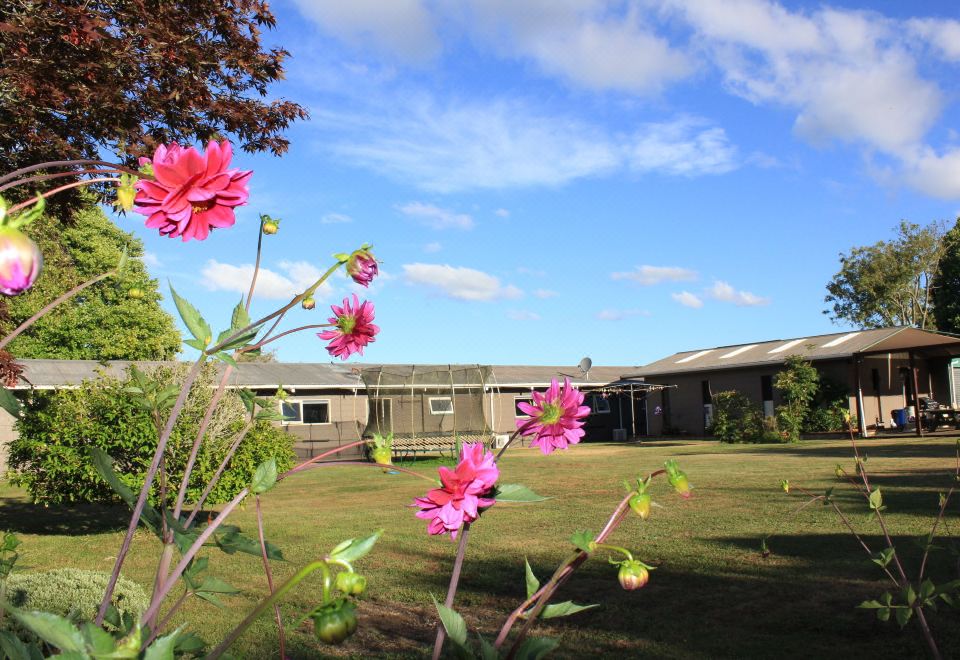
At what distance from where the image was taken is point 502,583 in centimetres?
607

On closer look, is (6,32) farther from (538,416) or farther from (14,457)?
(14,457)

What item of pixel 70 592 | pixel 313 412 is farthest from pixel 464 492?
pixel 313 412

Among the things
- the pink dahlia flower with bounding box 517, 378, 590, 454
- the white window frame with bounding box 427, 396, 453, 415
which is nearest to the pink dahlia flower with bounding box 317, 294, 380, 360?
the pink dahlia flower with bounding box 517, 378, 590, 454

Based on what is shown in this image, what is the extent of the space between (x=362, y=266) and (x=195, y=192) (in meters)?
0.35

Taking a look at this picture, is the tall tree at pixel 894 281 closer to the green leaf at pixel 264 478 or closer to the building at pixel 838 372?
the building at pixel 838 372

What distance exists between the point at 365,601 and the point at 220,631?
108 cm

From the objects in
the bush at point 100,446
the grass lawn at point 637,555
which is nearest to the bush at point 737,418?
the grass lawn at point 637,555

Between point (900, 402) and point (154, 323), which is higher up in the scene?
point (154, 323)

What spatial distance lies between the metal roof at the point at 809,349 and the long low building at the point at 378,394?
2.53m

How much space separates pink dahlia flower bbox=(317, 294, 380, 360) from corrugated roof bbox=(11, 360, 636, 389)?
15.5m

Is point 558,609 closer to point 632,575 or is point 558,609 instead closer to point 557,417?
point 632,575

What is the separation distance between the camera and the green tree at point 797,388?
74.6 ft

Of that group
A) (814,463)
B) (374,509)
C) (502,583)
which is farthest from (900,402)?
(502,583)

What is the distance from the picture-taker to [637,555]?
6.59 metres
